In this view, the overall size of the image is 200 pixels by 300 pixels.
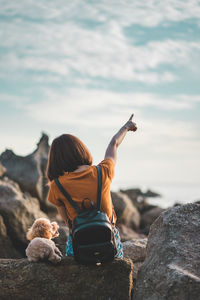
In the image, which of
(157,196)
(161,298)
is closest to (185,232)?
(161,298)

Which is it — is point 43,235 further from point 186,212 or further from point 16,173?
point 16,173

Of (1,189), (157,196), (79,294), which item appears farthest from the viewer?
(157,196)

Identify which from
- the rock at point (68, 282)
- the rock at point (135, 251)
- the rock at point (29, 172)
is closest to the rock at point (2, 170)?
the rock at point (29, 172)

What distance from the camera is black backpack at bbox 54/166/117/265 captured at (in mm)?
3826

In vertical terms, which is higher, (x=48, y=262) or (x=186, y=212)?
(x=186, y=212)

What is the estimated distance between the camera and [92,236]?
12.7 feet

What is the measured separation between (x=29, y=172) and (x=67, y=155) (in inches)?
398

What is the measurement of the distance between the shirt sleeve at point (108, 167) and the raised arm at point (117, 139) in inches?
3.8

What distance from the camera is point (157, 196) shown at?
46.3m

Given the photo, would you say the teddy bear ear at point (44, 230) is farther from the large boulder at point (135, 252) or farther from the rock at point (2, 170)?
the rock at point (2, 170)

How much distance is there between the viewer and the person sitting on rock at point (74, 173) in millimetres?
4102

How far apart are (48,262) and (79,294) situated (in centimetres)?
53

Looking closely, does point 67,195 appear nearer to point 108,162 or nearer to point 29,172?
point 108,162

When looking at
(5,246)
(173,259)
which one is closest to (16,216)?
(5,246)
